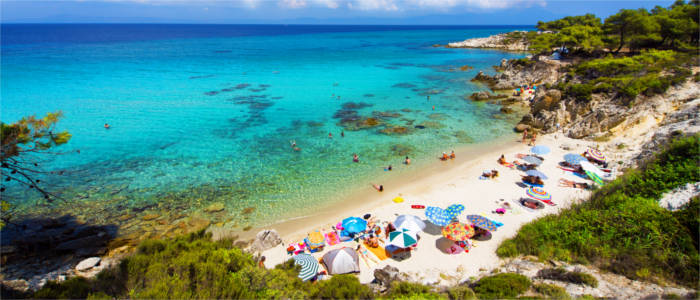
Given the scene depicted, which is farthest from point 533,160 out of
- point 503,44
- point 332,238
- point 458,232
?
point 503,44

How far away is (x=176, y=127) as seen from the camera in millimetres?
33906

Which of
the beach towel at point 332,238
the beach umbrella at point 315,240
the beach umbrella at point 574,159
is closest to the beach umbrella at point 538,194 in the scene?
the beach umbrella at point 574,159

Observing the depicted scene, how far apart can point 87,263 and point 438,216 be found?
667 inches

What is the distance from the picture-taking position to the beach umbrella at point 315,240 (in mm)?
14617

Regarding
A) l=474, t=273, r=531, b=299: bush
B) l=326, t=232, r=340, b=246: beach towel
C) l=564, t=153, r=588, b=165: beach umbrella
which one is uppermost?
l=564, t=153, r=588, b=165: beach umbrella

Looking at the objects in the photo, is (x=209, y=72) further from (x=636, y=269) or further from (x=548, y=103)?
(x=636, y=269)

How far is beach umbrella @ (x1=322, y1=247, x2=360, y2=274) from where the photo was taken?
1301 cm

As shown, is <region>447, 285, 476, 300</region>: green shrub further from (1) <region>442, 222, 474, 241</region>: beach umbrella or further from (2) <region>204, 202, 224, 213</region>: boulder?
(2) <region>204, 202, 224, 213</region>: boulder

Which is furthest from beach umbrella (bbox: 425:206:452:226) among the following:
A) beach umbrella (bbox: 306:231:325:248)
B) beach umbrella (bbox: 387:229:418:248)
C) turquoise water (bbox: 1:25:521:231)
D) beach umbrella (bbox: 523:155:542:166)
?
beach umbrella (bbox: 523:155:542:166)

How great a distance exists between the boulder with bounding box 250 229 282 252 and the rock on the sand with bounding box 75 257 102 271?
269 inches

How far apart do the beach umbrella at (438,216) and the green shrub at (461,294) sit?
556cm

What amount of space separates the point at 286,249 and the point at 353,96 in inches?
1391

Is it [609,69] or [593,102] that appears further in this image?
[609,69]

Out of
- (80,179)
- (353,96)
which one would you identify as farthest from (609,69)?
(80,179)
